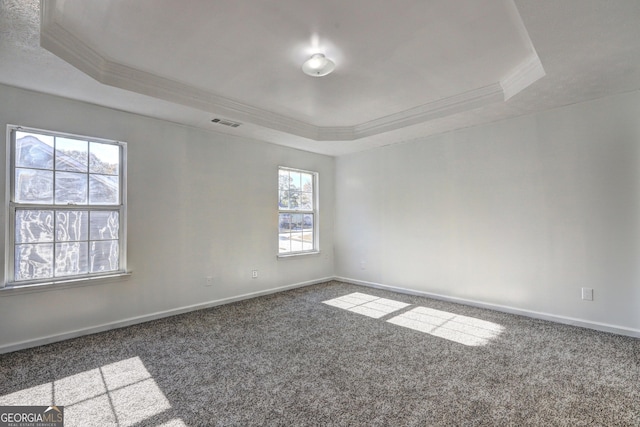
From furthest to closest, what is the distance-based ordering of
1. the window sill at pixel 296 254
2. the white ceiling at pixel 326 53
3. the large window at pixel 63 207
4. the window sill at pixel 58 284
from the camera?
the window sill at pixel 296 254
the large window at pixel 63 207
the window sill at pixel 58 284
the white ceiling at pixel 326 53

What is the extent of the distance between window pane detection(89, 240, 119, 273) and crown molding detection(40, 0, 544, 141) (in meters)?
1.67

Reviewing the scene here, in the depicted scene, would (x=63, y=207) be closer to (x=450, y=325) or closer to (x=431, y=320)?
(x=431, y=320)

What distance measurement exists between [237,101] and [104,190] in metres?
1.78

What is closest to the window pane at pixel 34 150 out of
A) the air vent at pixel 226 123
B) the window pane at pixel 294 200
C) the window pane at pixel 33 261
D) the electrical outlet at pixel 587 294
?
the window pane at pixel 33 261

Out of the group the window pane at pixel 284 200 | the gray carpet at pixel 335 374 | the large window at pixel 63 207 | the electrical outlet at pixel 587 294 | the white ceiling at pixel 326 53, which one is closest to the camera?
the gray carpet at pixel 335 374

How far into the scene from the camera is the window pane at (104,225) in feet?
10.6

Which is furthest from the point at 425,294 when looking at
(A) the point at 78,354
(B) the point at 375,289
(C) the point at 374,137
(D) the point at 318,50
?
(A) the point at 78,354

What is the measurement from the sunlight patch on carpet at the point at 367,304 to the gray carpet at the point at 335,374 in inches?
12.5

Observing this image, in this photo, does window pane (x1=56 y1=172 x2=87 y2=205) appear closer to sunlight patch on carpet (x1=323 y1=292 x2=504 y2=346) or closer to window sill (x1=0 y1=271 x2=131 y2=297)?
window sill (x1=0 y1=271 x2=131 y2=297)

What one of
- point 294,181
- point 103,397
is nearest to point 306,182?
point 294,181

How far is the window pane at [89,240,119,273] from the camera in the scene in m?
3.23

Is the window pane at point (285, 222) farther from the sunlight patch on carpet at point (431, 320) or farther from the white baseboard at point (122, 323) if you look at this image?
the sunlight patch on carpet at point (431, 320)

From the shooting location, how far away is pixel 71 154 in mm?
3121

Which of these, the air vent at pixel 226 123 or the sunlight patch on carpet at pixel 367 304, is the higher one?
the air vent at pixel 226 123
